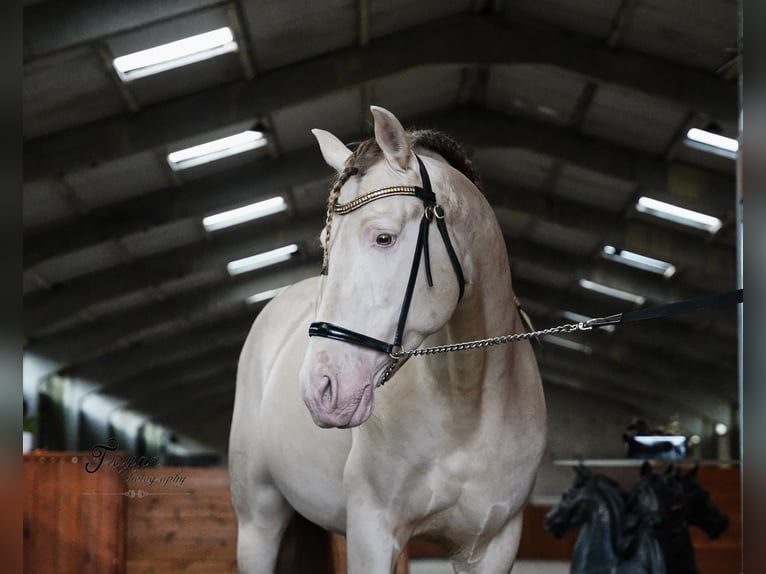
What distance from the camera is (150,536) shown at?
6074 mm

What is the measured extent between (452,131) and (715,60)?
3.56 m

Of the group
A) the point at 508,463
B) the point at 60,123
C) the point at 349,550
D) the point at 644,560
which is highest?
the point at 60,123

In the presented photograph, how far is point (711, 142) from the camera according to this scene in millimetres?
10805

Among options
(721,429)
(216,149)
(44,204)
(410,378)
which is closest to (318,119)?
(216,149)

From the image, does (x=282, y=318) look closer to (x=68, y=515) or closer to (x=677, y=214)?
(x=68, y=515)

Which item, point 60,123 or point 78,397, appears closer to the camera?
point 60,123

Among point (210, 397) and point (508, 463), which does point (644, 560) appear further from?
point (210, 397)

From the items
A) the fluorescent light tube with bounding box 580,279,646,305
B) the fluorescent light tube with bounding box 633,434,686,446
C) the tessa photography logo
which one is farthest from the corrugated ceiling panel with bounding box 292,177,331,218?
the tessa photography logo

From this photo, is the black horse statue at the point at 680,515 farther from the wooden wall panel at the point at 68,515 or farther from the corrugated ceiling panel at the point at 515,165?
the corrugated ceiling panel at the point at 515,165

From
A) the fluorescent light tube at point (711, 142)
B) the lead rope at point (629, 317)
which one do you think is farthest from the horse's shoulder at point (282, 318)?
the fluorescent light tube at point (711, 142)

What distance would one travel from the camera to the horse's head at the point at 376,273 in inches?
73.2

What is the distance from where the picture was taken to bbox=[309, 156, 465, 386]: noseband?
74.0 inches

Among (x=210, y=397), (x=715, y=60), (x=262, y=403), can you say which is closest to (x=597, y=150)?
(x=715, y=60)

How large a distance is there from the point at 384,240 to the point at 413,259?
7 centimetres
